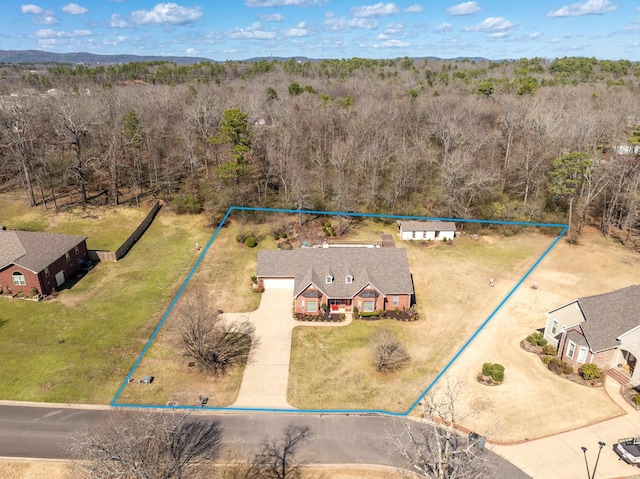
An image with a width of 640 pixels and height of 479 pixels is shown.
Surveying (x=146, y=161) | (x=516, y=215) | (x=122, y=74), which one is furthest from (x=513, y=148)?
(x=122, y=74)

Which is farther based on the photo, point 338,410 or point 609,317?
point 609,317

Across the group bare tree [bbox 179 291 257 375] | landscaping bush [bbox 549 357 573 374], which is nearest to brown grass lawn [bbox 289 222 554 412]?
bare tree [bbox 179 291 257 375]

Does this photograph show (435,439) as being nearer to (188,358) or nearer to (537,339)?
(537,339)

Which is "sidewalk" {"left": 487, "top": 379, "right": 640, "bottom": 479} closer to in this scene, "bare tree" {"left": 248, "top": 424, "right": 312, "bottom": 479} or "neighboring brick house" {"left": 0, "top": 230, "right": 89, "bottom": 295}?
"bare tree" {"left": 248, "top": 424, "right": 312, "bottom": 479}

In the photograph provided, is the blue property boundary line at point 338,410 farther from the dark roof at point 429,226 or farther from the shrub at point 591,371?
the shrub at point 591,371

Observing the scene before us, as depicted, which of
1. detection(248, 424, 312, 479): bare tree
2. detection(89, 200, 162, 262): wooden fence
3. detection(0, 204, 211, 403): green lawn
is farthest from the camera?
detection(89, 200, 162, 262): wooden fence

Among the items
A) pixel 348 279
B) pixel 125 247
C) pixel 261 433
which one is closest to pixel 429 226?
pixel 348 279
